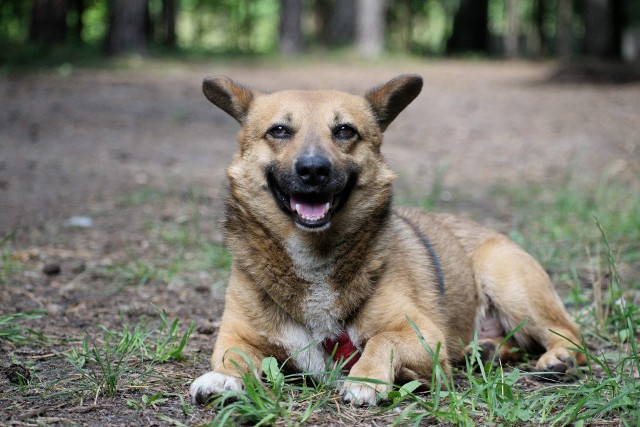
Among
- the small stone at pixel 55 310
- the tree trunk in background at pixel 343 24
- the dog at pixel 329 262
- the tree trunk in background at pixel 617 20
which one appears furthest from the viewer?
the tree trunk in background at pixel 617 20

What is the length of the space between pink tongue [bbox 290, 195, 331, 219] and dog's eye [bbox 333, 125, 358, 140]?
1.36 feet

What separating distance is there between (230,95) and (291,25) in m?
17.4

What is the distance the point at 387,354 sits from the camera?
11.3 feet

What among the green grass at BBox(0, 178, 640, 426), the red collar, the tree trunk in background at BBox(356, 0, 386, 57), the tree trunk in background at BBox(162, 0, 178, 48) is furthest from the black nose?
the tree trunk in background at BBox(162, 0, 178, 48)

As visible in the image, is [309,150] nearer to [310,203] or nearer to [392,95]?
[310,203]

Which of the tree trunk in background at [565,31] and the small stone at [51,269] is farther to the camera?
the tree trunk in background at [565,31]

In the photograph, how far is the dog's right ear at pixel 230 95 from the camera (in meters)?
4.28

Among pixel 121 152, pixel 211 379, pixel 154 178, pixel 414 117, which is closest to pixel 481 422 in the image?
pixel 211 379

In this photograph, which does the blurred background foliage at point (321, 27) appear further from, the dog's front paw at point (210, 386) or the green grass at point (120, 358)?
the dog's front paw at point (210, 386)

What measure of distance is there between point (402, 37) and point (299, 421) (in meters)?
32.8

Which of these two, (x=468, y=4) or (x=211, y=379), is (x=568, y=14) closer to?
(x=468, y=4)

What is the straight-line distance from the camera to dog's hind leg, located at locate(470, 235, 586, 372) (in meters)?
4.48

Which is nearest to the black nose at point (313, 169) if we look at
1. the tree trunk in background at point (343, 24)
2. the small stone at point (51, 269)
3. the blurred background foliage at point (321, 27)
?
the small stone at point (51, 269)

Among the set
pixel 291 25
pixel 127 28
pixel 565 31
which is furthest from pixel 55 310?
pixel 565 31
